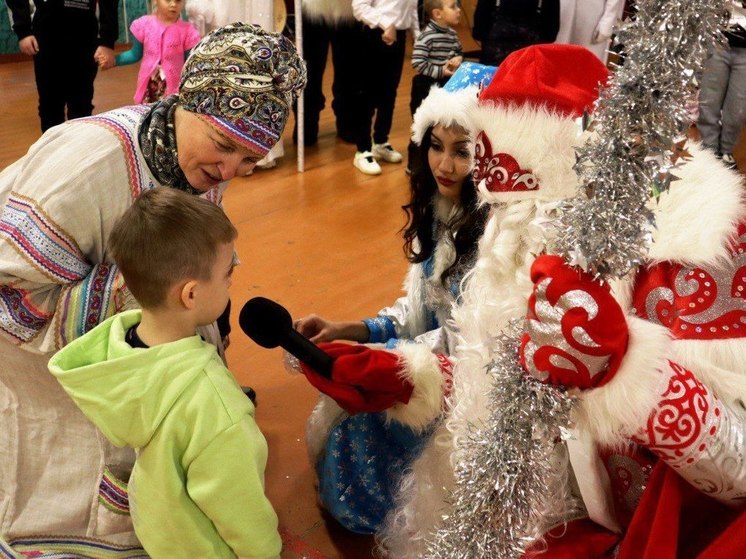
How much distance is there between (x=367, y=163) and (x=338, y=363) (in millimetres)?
3117

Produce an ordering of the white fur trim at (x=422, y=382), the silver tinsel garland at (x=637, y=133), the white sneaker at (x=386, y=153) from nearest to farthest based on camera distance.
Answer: the silver tinsel garland at (x=637, y=133), the white fur trim at (x=422, y=382), the white sneaker at (x=386, y=153)

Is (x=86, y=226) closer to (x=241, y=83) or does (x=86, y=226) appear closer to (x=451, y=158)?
(x=241, y=83)

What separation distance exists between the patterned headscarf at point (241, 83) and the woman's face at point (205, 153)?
19 millimetres

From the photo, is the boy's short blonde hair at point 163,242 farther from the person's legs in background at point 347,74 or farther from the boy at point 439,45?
the person's legs in background at point 347,74

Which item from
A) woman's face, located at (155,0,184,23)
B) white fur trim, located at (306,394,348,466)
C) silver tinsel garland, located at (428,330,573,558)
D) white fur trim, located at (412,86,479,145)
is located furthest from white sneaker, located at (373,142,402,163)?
silver tinsel garland, located at (428,330,573,558)

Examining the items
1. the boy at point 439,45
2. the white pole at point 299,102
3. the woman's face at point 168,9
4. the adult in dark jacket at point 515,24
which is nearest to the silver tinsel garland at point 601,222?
the adult in dark jacket at point 515,24

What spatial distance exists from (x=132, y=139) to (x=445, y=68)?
2893 millimetres

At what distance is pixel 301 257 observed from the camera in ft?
10.7

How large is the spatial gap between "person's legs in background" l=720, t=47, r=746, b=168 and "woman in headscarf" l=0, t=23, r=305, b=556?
320 centimetres

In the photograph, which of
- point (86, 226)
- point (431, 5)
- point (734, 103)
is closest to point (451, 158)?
point (86, 226)

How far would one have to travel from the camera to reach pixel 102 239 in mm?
1484

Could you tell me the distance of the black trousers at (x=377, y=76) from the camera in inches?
173

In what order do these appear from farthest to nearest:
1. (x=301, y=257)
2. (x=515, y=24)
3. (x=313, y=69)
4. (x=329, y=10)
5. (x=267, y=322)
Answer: (x=313, y=69)
(x=329, y=10)
(x=515, y=24)
(x=301, y=257)
(x=267, y=322)

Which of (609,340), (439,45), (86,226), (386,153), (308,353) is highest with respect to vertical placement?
(609,340)
